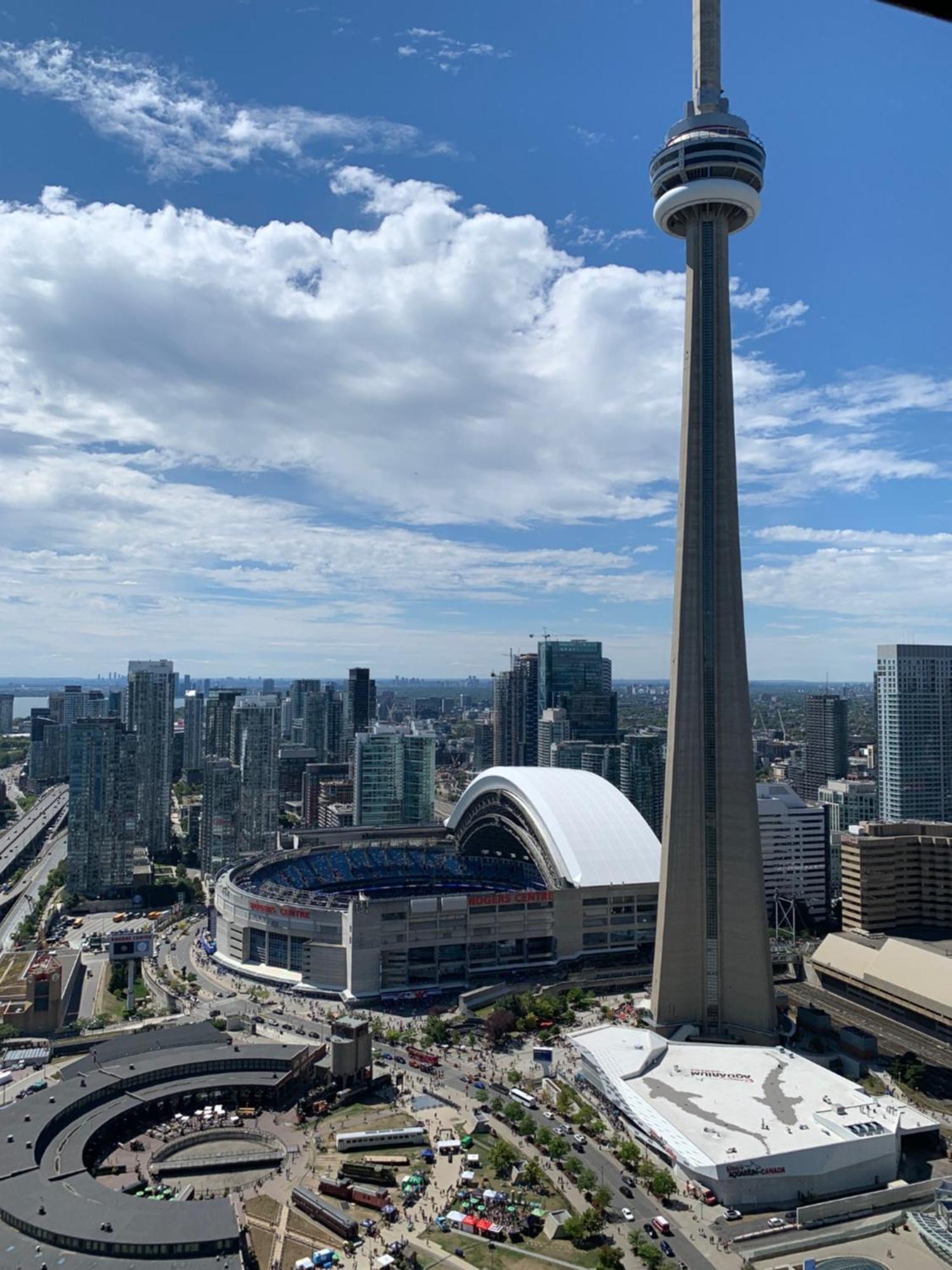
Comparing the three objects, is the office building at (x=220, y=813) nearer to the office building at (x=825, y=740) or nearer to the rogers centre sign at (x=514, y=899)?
the rogers centre sign at (x=514, y=899)

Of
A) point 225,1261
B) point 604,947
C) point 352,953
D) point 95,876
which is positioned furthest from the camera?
point 95,876

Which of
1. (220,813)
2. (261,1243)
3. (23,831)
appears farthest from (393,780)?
(261,1243)

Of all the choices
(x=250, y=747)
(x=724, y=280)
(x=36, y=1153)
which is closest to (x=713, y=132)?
(x=724, y=280)

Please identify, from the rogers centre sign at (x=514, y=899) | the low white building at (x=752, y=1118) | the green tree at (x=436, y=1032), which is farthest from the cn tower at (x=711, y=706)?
the rogers centre sign at (x=514, y=899)

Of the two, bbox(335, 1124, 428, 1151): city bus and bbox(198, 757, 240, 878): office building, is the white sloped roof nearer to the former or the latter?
bbox(335, 1124, 428, 1151): city bus

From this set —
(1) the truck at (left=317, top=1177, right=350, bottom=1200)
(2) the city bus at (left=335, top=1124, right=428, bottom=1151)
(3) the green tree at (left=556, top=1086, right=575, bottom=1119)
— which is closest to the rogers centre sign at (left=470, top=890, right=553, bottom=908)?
(3) the green tree at (left=556, top=1086, right=575, bottom=1119)

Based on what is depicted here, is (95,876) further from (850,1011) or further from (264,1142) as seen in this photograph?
(850,1011)
